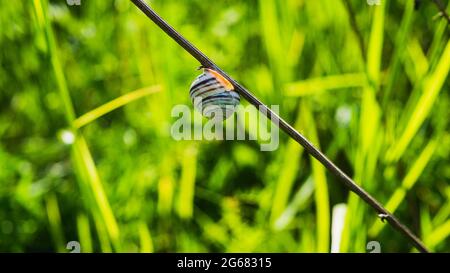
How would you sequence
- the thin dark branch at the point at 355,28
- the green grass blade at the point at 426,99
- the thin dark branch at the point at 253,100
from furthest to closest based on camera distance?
1. the thin dark branch at the point at 355,28
2. the green grass blade at the point at 426,99
3. the thin dark branch at the point at 253,100

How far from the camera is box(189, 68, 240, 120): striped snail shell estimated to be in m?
0.55

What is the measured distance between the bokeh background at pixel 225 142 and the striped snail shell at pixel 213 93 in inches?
13.1

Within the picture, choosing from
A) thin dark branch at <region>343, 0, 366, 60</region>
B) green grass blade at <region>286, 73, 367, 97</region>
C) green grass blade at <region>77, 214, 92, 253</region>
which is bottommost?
green grass blade at <region>77, 214, 92, 253</region>

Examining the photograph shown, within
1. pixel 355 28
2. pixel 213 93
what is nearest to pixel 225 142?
pixel 355 28

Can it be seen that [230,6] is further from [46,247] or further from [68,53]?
[46,247]

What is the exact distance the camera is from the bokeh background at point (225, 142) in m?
0.92

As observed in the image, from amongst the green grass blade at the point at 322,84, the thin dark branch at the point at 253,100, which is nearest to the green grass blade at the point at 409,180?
the green grass blade at the point at 322,84

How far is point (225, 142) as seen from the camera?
1.11 meters

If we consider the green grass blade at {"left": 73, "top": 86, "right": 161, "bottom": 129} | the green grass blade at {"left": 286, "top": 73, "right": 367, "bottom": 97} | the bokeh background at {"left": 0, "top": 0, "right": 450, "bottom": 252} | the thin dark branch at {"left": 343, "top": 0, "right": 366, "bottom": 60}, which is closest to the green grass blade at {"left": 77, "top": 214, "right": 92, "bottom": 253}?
the bokeh background at {"left": 0, "top": 0, "right": 450, "bottom": 252}

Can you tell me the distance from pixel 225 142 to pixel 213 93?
21.7 inches

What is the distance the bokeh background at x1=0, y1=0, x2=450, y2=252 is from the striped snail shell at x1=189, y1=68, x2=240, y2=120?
33 cm

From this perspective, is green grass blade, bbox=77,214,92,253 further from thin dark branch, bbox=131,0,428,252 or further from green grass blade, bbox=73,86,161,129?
thin dark branch, bbox=131,0,428,252

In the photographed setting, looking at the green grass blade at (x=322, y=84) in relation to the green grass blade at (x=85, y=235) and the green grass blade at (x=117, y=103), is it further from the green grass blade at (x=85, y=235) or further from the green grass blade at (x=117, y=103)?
the green grass blade at (x=85, y=235)
